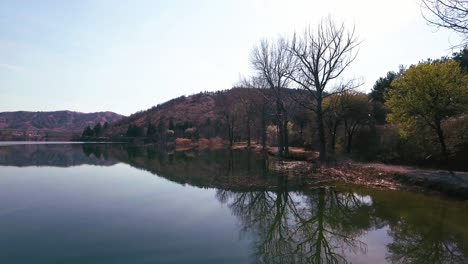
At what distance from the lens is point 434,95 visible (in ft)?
73.7

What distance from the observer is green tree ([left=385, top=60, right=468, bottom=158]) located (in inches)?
865

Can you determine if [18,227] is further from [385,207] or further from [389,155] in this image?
[389,155]

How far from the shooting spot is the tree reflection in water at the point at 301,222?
8234 millimetres

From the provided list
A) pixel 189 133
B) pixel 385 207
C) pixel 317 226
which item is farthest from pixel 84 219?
pixel 189 133

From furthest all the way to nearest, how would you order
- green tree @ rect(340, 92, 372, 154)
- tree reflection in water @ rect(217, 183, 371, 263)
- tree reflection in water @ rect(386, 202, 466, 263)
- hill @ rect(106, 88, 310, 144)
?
hill @ rect(106, 88, 310, 144) < green tree @ rect(340, 92, 372, 154) < tree reflection in water @ rect(217, 183, 371, 263) < tree reflection in water @ rect(386, 202, 466, 263)

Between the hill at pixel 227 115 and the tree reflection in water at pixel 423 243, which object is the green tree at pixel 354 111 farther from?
the tree reflection in water at pixel 423 243

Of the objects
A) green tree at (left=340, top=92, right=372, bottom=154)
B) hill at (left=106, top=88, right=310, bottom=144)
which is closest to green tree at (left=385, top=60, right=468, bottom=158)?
green tree at (left=340, top=92, right=372, bottom=154)

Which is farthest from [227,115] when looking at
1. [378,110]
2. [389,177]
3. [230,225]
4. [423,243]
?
[423,243]

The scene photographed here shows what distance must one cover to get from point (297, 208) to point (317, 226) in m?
2.50

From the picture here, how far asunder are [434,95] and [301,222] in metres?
16.7

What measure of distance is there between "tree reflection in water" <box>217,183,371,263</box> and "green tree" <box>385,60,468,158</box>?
34.6 ft

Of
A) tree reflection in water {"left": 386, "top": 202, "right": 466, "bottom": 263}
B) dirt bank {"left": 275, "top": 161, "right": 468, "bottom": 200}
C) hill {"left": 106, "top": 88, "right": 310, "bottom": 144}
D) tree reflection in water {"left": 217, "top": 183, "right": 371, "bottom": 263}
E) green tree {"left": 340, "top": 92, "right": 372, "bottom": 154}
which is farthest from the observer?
hill {"left": 106, "top": 88, "right": 310, "bottom": 144}

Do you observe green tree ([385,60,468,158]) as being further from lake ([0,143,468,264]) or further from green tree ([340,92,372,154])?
green tree ([340,92,372,154])

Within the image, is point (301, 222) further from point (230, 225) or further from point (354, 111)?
point (354, 111)
